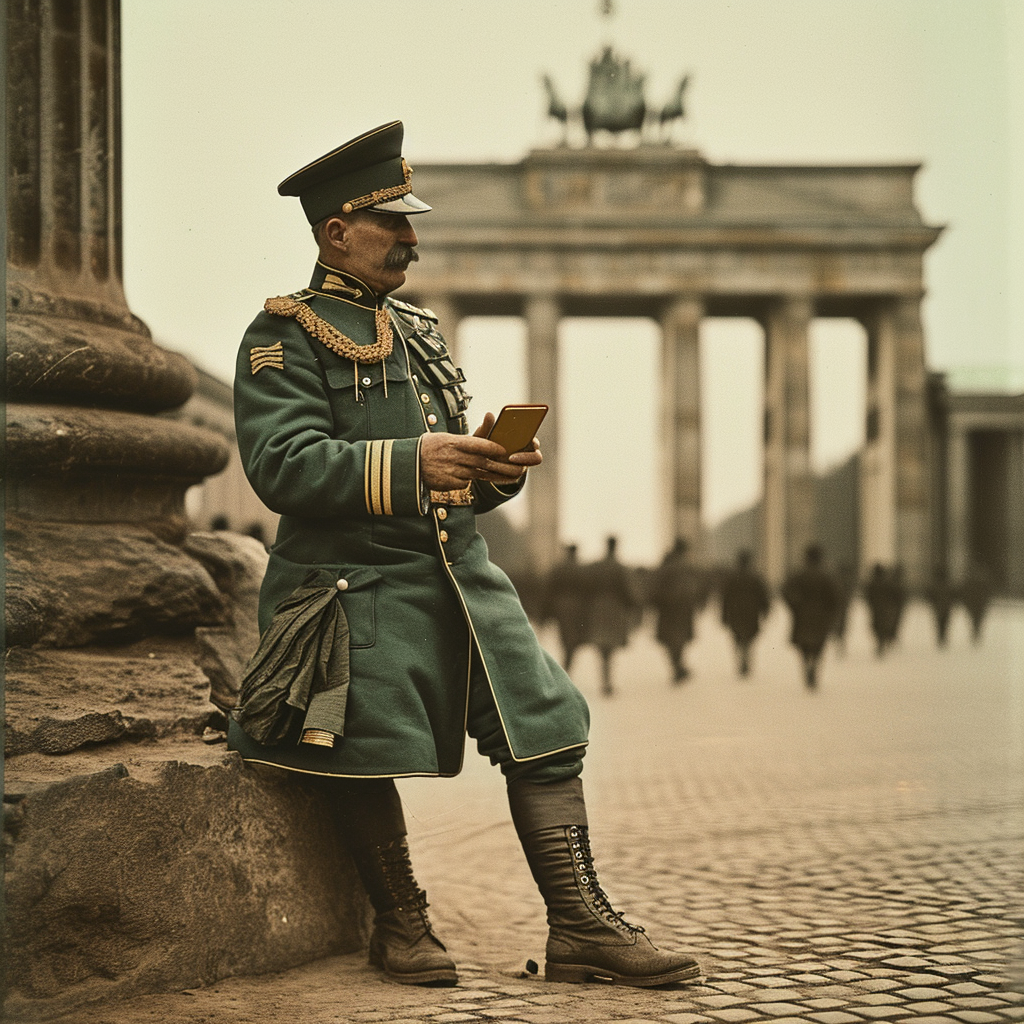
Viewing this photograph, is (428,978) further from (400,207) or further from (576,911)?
(400,207)

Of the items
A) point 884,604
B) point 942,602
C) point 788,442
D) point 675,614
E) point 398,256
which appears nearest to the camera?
point 398,256

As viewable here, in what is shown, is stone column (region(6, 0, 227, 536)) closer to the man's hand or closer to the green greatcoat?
the green greatcoat

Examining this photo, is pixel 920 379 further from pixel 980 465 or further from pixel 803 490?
pixel 980 465

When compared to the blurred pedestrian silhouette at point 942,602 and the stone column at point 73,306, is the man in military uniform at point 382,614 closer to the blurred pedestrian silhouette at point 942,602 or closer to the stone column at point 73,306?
the stone column at point 73,306

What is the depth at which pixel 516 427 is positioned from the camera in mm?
3256

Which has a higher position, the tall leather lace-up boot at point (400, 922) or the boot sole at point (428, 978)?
the tall leather lace-up boot at point (400, 922)

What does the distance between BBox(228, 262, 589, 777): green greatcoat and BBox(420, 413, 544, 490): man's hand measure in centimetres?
4

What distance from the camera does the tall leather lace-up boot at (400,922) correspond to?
139 inches

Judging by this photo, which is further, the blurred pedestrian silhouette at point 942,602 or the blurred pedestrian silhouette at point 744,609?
the blurred pedestrian silhouette at point 942,602

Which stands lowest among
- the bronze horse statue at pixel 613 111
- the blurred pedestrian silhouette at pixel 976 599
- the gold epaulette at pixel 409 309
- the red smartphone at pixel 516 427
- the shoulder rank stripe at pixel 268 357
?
the blurred pedestrian silhouette at pixel 976 599

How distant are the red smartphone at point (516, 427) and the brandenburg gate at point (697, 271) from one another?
34.9 meters

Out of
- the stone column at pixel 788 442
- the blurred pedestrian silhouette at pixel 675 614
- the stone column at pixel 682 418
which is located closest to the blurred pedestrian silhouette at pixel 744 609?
the blurred pedestrian silhouette at pixel 675 614

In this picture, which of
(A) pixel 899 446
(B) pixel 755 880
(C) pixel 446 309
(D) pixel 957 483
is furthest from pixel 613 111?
(B) pixel 755 880

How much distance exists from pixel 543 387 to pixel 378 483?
1459 inches
